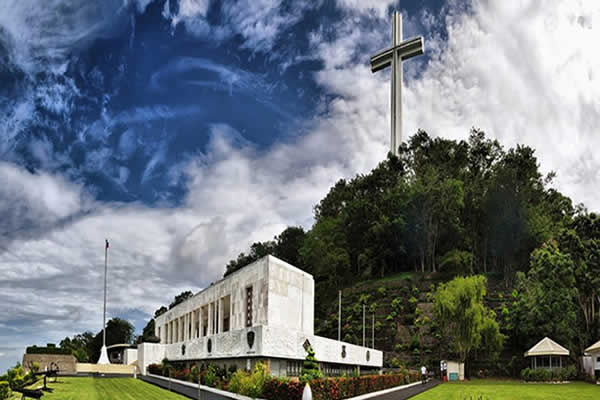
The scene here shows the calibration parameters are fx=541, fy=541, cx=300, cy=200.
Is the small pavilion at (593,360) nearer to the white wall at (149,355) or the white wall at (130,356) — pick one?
the white wall at (149,355)

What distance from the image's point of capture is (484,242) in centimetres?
6894

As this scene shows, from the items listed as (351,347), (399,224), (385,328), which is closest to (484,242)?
(399,224)

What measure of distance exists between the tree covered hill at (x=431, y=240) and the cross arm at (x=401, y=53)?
36.0 feet

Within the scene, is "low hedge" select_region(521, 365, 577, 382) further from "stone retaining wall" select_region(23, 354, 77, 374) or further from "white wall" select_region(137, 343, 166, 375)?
"stone retaining wall" select_region(23, 354, 77, 374)

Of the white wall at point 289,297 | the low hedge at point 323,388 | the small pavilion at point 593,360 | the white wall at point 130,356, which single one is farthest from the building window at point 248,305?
the white wall at point 130,356

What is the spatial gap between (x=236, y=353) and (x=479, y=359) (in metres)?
29.6

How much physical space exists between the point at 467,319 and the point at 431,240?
78.4 ft

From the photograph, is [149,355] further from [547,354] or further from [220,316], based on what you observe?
[547,354]

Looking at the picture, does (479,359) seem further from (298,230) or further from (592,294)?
(298,230)

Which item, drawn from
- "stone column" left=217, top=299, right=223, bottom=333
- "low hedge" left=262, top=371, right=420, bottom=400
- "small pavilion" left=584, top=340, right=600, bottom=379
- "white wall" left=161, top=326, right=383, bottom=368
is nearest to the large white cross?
"small pavilion" left=584, top=340, right=600, bottom=379

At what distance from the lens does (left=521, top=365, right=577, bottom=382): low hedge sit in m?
40.4

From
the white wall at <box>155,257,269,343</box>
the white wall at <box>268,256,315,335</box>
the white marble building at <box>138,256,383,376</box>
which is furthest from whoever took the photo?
the white wall at <box>155,257,269,343</box>

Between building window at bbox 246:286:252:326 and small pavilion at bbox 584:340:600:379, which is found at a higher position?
building window at bbox 246:286:252:326

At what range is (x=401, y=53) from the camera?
7250 centimetres
